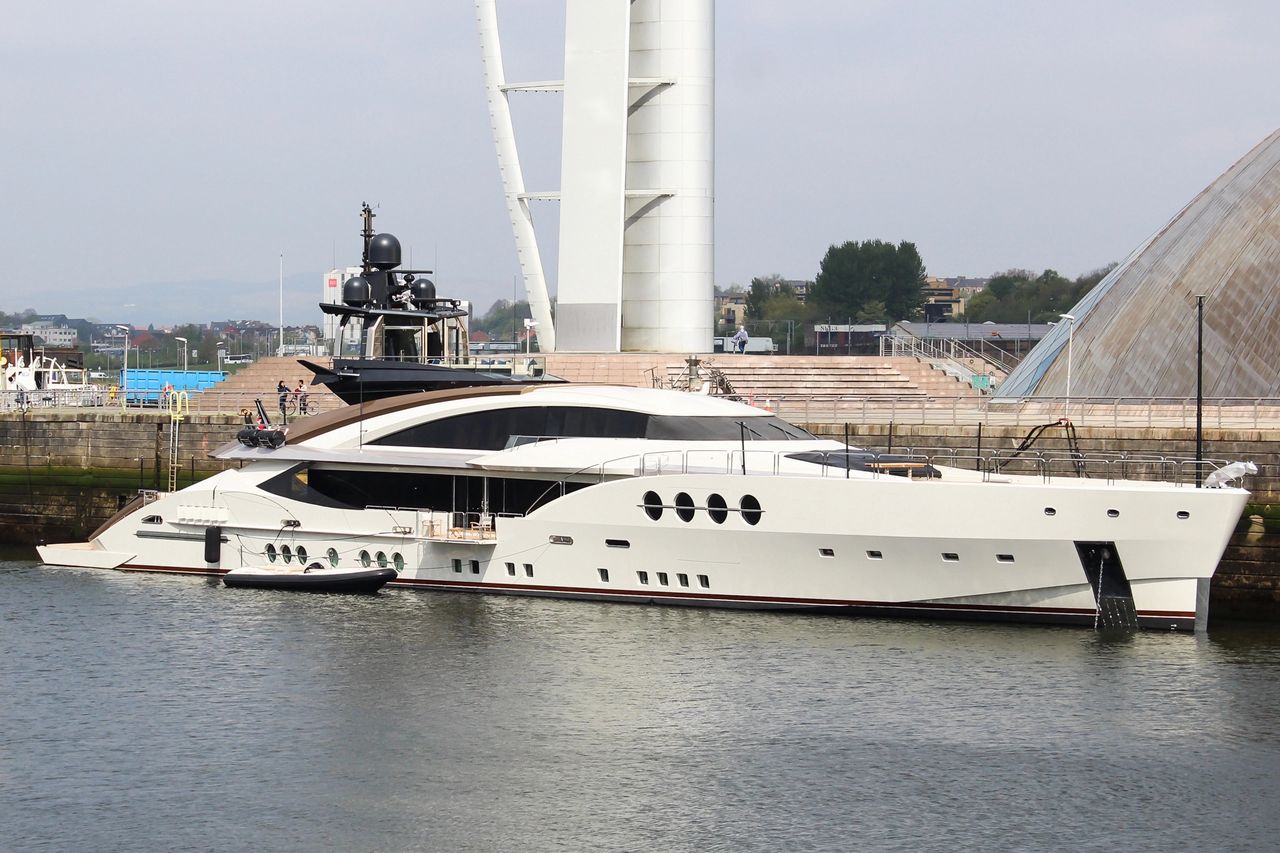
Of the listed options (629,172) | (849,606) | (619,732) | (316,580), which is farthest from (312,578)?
(629,172)

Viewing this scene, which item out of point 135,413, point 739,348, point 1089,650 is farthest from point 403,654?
point 739,348

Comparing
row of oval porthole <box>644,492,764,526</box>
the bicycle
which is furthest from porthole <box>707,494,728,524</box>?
the bicycle

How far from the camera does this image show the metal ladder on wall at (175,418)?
138ft

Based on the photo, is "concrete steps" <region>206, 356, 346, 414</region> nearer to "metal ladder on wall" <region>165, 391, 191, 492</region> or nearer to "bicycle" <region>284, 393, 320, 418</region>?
"bicycle" <region>284, 393, 320, 418</region>

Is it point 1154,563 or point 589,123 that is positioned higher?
point 589,123

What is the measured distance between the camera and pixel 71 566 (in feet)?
127

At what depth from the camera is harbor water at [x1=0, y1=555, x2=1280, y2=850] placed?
20469 mm

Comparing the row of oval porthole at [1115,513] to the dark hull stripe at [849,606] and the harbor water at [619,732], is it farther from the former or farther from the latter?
the harbor water at [619,732]

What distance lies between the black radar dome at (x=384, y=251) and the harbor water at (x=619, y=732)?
10.5 metres

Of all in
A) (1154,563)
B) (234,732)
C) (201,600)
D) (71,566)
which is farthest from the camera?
(71,566)

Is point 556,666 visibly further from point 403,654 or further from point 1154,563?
point 1154,563

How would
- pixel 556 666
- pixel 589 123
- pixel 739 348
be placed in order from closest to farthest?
pixel 556 666 → pixel 589 123 → pixel 739 348

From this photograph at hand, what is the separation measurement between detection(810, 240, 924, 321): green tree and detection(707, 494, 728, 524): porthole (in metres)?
124

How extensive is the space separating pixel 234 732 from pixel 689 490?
10.3 meters
